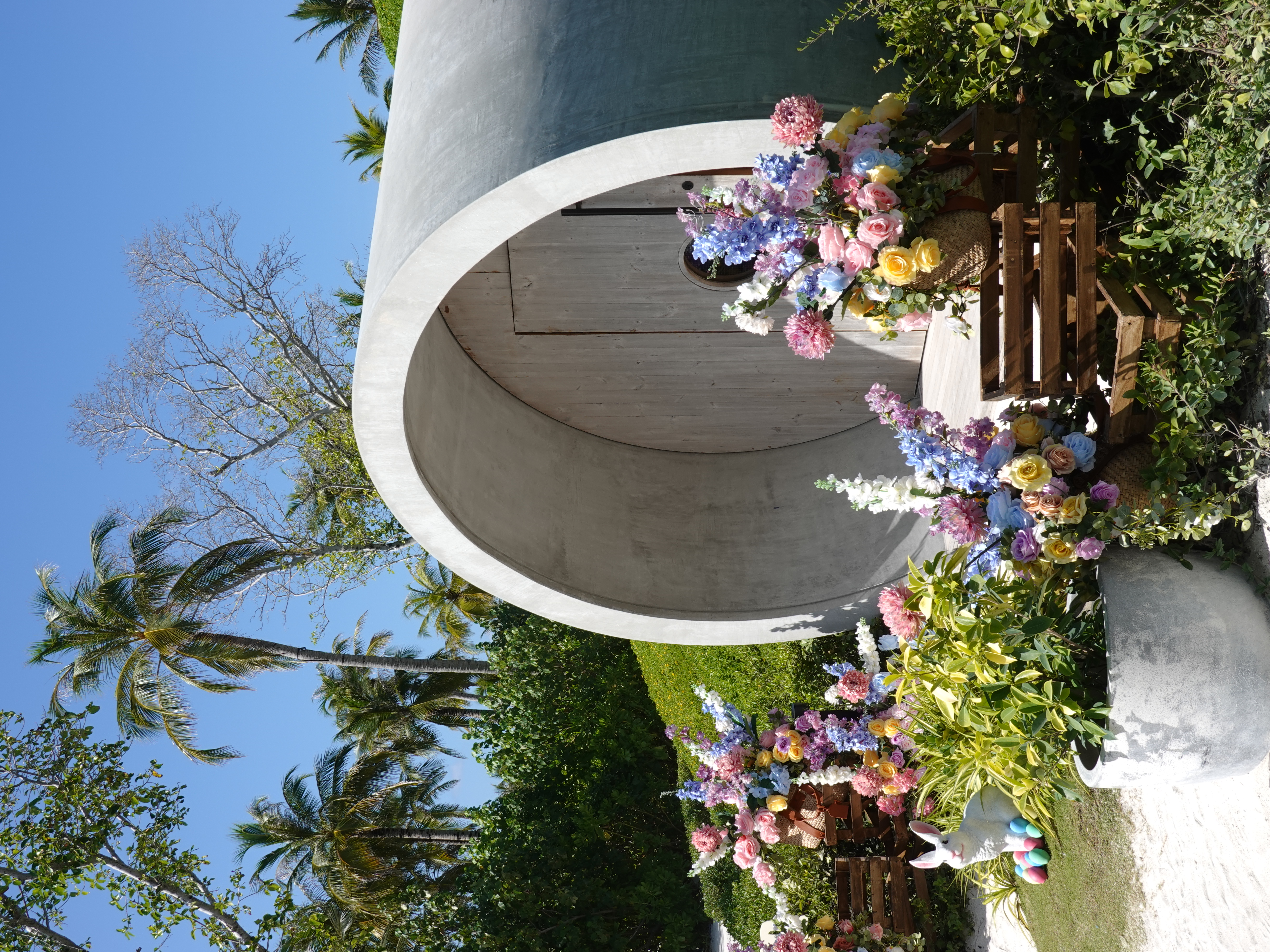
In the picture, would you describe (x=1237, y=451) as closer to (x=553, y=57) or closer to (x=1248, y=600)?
(x=1248, y=600)

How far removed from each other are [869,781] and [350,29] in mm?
16883

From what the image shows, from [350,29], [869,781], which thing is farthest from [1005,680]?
[350,29]

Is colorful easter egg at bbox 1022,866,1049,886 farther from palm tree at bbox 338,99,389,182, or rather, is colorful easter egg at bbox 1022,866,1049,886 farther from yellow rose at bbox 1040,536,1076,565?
palm tree at bbox 338,99,389,182

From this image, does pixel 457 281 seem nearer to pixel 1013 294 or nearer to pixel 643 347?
pixel 643 347

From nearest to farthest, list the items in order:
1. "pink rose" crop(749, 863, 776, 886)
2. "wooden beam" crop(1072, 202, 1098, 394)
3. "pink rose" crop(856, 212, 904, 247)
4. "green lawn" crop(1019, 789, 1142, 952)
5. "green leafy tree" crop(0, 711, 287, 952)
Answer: "wooden beam" crop(1072, 202, 1098, 394) < "pink rose" crop(856, 212, 904, 247) < "green lawn" crop(1019, 789, 1142, 952) < "pink rose" crop(749, 863, 776, 886) < "green leafy tree" crop(0, 711, 287, 952)

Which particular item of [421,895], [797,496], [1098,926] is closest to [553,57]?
[797,496]

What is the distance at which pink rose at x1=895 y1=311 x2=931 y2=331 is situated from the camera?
2957mm

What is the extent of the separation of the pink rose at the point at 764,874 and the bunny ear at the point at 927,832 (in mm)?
2077

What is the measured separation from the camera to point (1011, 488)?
9.70 ft

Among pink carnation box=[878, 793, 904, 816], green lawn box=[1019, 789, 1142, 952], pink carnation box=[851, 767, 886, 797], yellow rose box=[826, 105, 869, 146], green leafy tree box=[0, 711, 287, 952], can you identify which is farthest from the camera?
green leafy tree box=[0, 711, 287, 952]

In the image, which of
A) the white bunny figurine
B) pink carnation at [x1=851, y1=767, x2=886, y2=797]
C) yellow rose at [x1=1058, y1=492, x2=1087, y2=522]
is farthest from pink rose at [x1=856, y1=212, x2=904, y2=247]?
pink carnation at [x1=851, y1=767, x2=886, y2=797]

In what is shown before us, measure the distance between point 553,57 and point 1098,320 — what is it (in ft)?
6.89

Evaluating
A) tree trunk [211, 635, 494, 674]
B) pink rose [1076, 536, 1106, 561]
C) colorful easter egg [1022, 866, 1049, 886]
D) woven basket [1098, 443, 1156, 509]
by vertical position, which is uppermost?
tree trunk [211, 635, 494, 674]

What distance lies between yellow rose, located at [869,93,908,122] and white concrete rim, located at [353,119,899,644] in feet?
1.27
